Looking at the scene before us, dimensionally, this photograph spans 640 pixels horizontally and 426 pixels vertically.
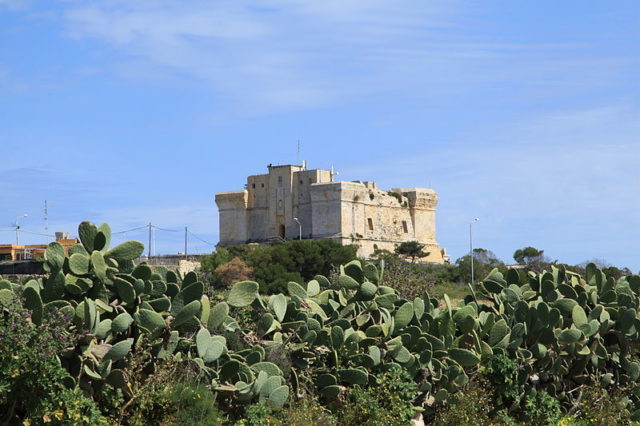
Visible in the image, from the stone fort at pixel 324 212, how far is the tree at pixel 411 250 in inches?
30.6

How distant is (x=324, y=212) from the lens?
78188mm

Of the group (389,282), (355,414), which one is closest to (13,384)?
(355,414)

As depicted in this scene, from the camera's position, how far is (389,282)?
18672mm

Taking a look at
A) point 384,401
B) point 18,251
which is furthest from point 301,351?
point 18,251

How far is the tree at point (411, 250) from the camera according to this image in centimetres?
8006

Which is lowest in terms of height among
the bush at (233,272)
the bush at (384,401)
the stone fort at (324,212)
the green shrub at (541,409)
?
the green shrub at (541,409)

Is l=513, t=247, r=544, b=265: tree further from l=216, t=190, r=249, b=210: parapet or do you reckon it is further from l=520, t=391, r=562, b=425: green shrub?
l=520, t=391, r=562, b=425: green shrub

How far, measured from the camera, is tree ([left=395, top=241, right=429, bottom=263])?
263 ft

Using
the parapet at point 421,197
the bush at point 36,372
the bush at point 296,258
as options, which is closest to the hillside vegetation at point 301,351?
the bush at point 36,372

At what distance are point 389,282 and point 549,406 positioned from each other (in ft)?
18.5

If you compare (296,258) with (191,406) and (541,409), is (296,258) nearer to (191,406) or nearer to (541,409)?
(541,409)

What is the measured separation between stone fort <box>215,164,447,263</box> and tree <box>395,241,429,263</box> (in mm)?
778

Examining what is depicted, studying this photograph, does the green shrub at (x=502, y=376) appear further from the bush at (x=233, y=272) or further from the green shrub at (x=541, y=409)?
the bush at (x=233, y=272)

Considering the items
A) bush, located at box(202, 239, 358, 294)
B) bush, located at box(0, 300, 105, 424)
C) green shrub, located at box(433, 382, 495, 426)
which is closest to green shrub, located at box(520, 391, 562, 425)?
green shrub, located at box(433, 382, 495, 426)
